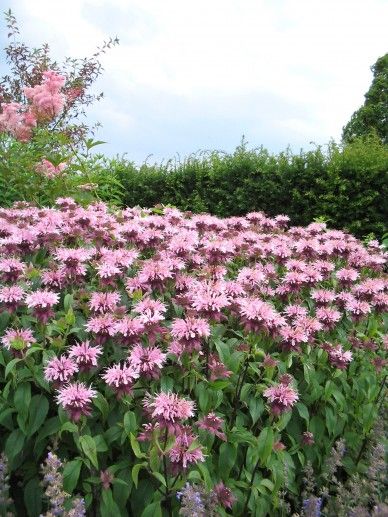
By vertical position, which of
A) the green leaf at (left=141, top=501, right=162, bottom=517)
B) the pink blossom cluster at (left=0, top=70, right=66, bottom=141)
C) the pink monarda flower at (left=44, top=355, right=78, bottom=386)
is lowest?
the green leaf at (left=141, top=501, right=162, bottom=517)

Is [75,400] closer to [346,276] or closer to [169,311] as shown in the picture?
[169,311]

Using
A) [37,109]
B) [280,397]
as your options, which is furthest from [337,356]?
[37,109]

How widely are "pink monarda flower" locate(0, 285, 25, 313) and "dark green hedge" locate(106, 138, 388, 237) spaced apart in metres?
6.78

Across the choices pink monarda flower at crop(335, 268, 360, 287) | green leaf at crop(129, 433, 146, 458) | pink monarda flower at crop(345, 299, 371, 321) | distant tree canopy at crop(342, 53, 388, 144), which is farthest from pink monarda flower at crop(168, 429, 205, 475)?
distant tree canopy at crop(342, 53, 388, 144)

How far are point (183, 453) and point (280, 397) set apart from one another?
0.62m

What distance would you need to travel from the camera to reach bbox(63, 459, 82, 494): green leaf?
2488 mm

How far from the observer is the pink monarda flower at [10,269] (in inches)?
126

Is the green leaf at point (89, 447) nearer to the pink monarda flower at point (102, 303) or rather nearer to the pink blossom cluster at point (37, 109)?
the pink monarda flower at point (102, 303)

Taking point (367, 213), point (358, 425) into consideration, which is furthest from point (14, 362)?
point (367, 213)

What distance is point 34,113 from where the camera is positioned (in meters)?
7.63

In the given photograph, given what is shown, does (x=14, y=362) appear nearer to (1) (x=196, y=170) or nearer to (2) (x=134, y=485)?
(2) (x=134, y=485)

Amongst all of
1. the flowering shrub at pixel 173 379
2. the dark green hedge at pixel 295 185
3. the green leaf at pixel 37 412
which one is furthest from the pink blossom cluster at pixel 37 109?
the green leaf at pixel 37 412

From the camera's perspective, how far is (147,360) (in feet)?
8.50

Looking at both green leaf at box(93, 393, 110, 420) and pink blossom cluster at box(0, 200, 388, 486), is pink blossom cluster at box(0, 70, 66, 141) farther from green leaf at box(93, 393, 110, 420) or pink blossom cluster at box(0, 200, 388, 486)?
green leaf at box(93, 393, 110, 420)
